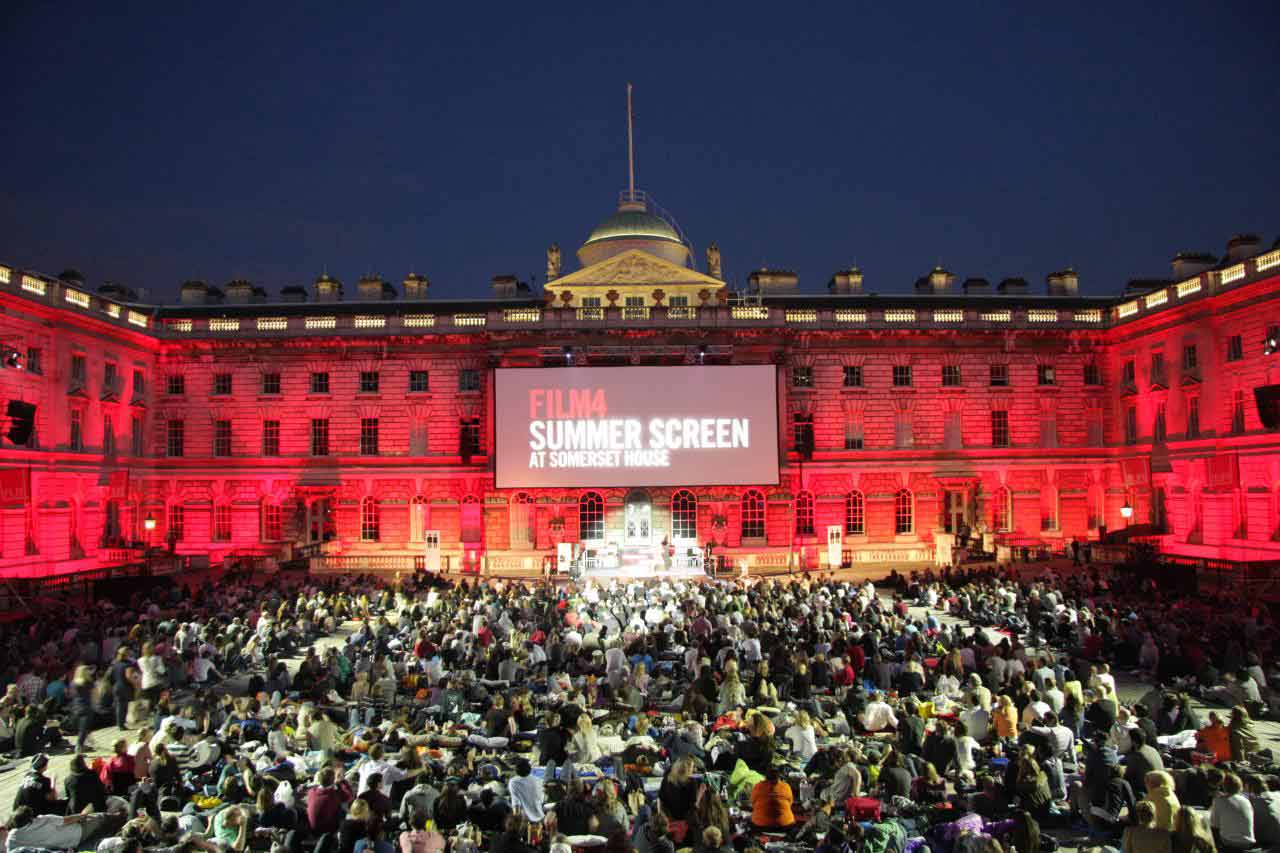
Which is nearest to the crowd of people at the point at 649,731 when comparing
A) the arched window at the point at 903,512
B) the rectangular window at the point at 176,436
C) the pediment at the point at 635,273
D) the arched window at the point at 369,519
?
the arched window at the point at 903,512

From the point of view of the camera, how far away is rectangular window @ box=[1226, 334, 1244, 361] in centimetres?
3462

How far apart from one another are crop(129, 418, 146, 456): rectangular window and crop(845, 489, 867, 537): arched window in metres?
36.3

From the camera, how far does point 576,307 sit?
141 ft

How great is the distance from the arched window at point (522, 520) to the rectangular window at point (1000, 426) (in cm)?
2433

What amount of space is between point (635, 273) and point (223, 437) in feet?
76.6

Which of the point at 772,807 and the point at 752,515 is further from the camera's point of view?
the point at 752,515

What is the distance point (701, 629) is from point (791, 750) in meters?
6.83

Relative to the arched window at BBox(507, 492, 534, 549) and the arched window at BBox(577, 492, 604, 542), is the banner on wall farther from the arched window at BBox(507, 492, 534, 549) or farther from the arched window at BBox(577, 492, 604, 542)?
the arched window at BBox(577, 492, 604, 542)

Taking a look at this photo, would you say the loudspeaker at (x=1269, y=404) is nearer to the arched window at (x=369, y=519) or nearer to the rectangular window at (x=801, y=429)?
the rectangular window at (x=801, y=429)

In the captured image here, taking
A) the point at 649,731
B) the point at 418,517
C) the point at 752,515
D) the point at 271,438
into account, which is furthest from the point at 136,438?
the point at 649,731

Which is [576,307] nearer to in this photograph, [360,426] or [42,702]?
[360,426]

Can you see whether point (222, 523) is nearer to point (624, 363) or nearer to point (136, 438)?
point (136, 438)

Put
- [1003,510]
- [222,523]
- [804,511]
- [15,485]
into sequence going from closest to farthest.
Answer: [15,485] < [804,511] < [1003,510] < [222,523]

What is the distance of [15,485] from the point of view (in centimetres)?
3278
